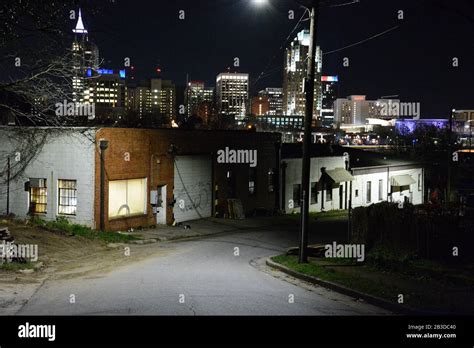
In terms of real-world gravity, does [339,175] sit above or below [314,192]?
above

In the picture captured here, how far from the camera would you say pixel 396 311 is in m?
11.5

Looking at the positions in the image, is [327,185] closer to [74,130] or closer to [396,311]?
[74,130]

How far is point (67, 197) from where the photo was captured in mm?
23812

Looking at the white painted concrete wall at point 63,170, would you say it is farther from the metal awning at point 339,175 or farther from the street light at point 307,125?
the metal awning at point 339,175

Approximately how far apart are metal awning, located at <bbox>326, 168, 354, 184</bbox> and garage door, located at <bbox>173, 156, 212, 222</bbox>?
11.7 m

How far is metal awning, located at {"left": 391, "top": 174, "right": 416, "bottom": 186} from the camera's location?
4778cm

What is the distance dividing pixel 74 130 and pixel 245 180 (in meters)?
13.6

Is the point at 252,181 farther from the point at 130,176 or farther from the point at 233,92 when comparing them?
the point at 233,92

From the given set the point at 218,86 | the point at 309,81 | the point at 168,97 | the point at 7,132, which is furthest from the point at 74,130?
the point at 168,97

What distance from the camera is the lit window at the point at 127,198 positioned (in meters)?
24.3

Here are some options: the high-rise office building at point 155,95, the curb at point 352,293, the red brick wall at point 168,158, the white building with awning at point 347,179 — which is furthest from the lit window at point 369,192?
the high-rise office building at point 155,95

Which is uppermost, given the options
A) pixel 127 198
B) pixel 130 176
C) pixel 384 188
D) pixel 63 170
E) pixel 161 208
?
pixel 63 170

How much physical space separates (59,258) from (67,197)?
6.63m

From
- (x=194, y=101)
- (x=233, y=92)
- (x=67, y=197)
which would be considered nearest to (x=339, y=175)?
(x=67, y=197)
